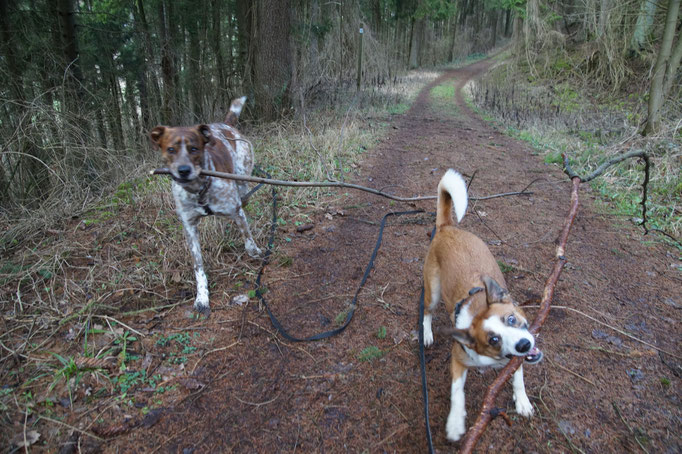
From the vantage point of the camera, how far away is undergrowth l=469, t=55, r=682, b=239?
5273 millimetres

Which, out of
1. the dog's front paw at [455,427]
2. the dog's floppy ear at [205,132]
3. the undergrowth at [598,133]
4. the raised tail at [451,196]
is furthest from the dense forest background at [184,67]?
the dog's front paw at [455,427]

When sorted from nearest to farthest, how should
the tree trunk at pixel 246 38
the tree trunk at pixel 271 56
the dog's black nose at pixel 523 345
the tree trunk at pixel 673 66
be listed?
the dog's black nose at pixel 523 345, the tree trunk at pixel 673 66, the tree trunk at pixel 271 56, the tree trunk at pixel 246 38

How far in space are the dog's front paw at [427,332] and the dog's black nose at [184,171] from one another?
7.99 feet

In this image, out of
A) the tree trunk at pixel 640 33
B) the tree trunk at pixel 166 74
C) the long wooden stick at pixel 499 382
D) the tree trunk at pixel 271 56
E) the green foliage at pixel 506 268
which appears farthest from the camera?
the tree trunk at pixel 640 33

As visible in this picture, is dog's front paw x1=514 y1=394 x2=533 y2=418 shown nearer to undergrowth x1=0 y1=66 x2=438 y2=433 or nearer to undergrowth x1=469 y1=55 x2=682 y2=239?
undergrowth x1=0 y1=66 x2=438 y2=433

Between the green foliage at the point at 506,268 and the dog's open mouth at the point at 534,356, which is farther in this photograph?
the green foliage at the point at 506,268

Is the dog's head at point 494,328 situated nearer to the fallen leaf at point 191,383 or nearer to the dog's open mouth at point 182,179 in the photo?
the fallen leaf at point 191,383

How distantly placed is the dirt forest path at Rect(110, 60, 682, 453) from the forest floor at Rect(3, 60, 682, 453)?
1 cm

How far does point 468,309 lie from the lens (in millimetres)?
2254

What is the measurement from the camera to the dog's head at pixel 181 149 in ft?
9.62

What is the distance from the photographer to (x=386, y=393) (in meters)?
2.38

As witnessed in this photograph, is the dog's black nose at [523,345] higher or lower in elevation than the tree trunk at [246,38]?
lower

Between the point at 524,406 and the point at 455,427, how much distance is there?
53cm

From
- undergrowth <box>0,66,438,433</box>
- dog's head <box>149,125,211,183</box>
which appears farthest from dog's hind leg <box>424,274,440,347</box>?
dog's head <box>149,125,211,183</box>
